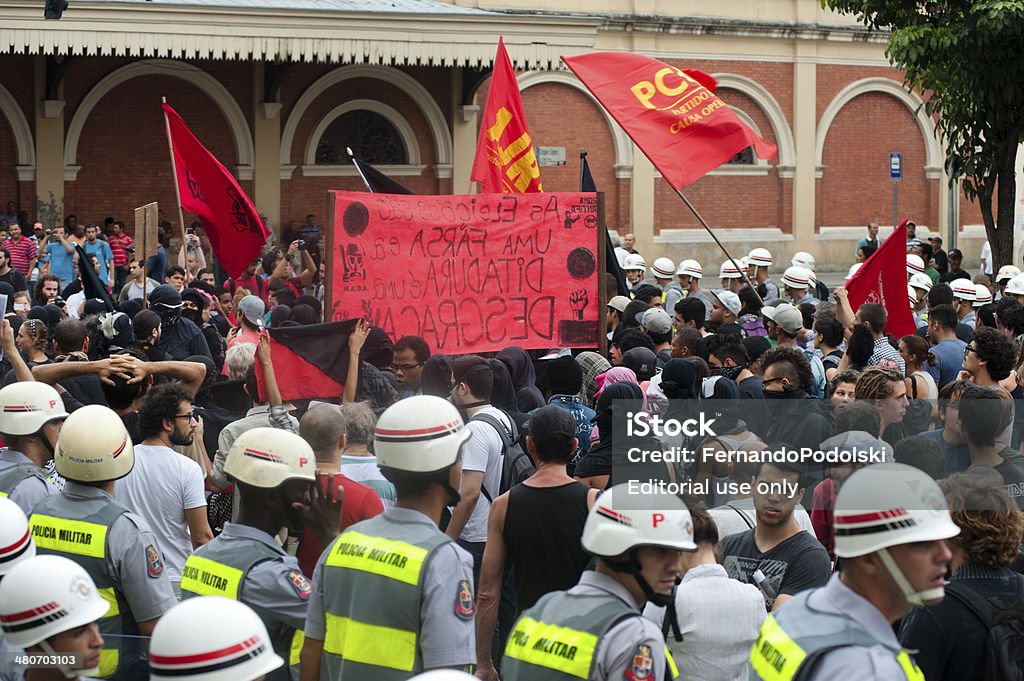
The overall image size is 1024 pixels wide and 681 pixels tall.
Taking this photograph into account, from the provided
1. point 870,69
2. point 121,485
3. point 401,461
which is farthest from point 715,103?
point 870,69

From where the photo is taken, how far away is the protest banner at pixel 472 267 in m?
9.09

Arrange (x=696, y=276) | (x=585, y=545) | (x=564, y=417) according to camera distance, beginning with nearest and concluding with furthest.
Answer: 1. (x=585, y=545)
2. (x=564, y=417)
3. (x=696, y=276)

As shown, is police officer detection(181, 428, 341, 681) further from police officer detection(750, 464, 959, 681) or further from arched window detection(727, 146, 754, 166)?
arched window detection(727, 146, 754, 166)

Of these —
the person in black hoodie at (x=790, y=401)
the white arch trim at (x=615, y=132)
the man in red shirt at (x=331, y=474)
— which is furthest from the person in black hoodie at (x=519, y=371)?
the white arch trim at (x=615, y=132)

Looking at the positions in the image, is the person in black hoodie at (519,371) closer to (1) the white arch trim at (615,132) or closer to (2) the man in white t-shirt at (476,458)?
(2) the man in white t-shirt at (476,458)

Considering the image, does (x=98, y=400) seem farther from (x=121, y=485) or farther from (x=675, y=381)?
(x=675, y=381)

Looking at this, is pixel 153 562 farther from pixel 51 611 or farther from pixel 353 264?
pixel 353 264

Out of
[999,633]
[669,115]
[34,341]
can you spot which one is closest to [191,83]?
[669,115]

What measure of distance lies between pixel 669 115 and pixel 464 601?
7296 mm

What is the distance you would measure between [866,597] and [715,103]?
7.88 metres

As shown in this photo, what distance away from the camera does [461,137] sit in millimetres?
24641

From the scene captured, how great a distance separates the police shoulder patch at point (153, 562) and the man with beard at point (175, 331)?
16.3ft

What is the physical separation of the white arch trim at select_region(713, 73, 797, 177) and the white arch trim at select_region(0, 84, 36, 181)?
1284cm

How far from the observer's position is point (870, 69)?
94.9 feet
